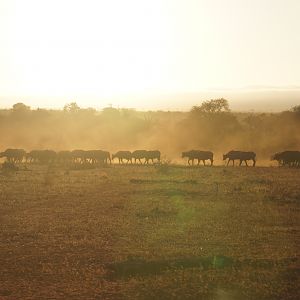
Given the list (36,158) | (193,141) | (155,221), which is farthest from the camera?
(193,141)

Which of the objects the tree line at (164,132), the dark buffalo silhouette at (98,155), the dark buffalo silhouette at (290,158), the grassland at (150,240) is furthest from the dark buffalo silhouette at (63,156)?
the tree line at (164,132)

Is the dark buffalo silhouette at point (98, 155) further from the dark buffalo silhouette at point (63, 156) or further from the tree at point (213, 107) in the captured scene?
the tree at point (213, 107)

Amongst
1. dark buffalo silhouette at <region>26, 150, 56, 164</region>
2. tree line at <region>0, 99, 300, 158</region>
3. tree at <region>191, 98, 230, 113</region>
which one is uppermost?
tree at <region>191, 98, 230, 113</region>

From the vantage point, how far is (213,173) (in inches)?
1481

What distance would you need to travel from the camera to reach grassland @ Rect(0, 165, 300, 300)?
566 inches

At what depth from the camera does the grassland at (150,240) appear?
14.4 meters

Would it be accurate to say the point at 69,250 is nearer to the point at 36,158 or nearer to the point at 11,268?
the point at 11,268

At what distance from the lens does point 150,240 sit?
18641mm

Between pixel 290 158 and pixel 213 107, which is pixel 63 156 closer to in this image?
pixel 290 158

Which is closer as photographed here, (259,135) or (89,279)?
(89,279)

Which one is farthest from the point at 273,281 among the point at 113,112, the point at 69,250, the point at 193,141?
the point at 113,112

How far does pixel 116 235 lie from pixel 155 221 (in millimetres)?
2418

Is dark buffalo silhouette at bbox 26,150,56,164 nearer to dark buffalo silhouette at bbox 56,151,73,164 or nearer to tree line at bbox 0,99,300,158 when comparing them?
dark buffalo silhouette at bbox 56,151,73,164

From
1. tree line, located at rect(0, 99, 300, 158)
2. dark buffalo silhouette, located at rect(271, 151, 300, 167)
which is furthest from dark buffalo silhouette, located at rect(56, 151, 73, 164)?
tree line, located at rect(0, 99, 300, 158)
